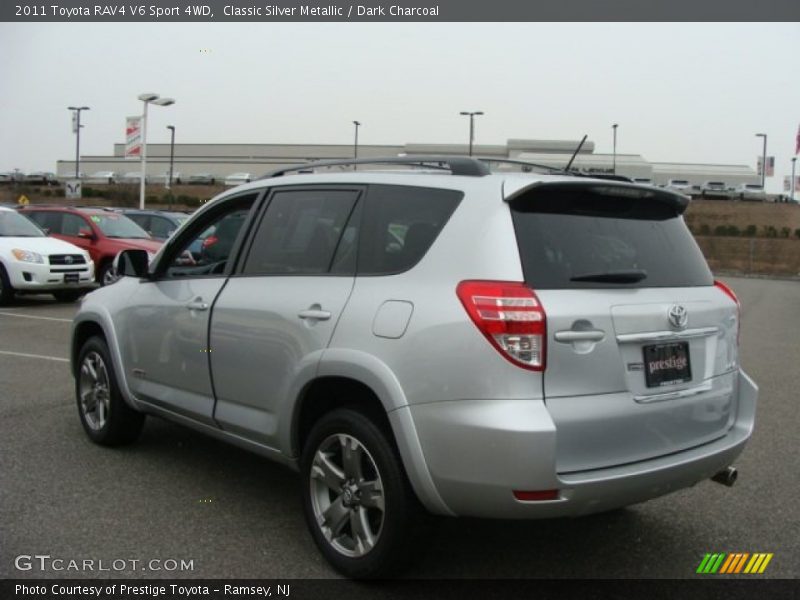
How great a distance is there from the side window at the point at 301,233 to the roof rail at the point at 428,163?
275 millimetres

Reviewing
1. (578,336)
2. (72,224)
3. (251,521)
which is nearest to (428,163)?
(578,336)

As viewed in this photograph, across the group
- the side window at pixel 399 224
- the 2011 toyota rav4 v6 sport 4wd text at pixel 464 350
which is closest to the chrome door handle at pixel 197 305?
the 2011 toyota rav4 v6 sport 4wd text at pixel 464 350

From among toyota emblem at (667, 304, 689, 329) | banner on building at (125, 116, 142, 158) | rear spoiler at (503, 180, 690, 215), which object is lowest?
toyota emblem at (667, 304, 689, 329)

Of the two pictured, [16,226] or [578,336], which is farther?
[16,226]

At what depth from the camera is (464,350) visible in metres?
3.15

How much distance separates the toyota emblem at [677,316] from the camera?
3.49m

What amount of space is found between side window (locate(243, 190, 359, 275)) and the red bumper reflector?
4.55 feet

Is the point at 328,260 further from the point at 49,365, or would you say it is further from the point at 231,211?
the point at 49,365

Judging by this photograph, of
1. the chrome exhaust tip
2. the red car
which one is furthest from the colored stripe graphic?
the red car

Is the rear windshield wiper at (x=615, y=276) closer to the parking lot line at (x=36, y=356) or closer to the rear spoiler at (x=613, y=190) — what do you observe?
the rear spoiler at (x=613, y=190)

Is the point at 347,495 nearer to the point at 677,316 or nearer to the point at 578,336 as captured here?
the point at 578,336

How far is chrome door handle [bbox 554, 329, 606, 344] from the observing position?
3139mm

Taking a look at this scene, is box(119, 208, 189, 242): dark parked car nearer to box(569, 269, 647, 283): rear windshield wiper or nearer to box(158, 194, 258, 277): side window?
box(158, 194, 258, 277): side window

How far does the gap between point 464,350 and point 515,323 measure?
225 millimetres
